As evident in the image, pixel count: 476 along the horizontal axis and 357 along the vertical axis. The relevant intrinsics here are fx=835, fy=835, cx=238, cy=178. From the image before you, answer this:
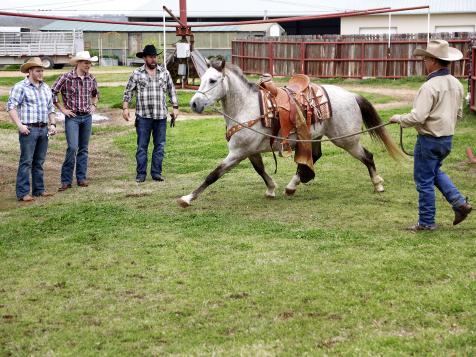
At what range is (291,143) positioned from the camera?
32.9ft

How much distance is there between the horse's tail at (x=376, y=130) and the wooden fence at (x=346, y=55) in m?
18.9

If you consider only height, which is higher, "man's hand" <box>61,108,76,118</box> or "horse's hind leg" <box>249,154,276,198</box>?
"man's hand" <box>61,108,76,118</box>

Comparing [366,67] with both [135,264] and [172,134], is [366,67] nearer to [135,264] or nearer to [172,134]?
[172,134]

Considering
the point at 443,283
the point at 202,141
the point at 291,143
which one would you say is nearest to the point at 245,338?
the point at 443,283

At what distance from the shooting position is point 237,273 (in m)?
6.88

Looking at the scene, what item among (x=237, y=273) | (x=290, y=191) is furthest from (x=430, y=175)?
(x=290, y=191)

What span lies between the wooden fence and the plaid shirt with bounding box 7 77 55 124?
20.7m

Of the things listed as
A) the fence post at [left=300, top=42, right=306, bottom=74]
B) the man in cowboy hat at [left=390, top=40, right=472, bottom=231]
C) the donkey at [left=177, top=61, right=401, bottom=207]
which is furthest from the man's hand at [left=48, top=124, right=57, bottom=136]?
the fence post at [left=300, top=42, right=306, bottom=74]

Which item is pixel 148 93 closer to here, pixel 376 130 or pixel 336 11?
pixel 376 130

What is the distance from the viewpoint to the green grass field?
5363 mm

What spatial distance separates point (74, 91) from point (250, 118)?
285 cm

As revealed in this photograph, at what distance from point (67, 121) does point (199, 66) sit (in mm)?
14995

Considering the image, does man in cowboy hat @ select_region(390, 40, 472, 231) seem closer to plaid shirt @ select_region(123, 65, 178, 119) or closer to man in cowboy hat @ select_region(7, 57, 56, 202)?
plaid shirt @ select_region(123, 65, 178, 119)

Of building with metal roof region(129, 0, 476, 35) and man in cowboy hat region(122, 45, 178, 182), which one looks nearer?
man in cowboy hat region(122, 45, 178, 182)
